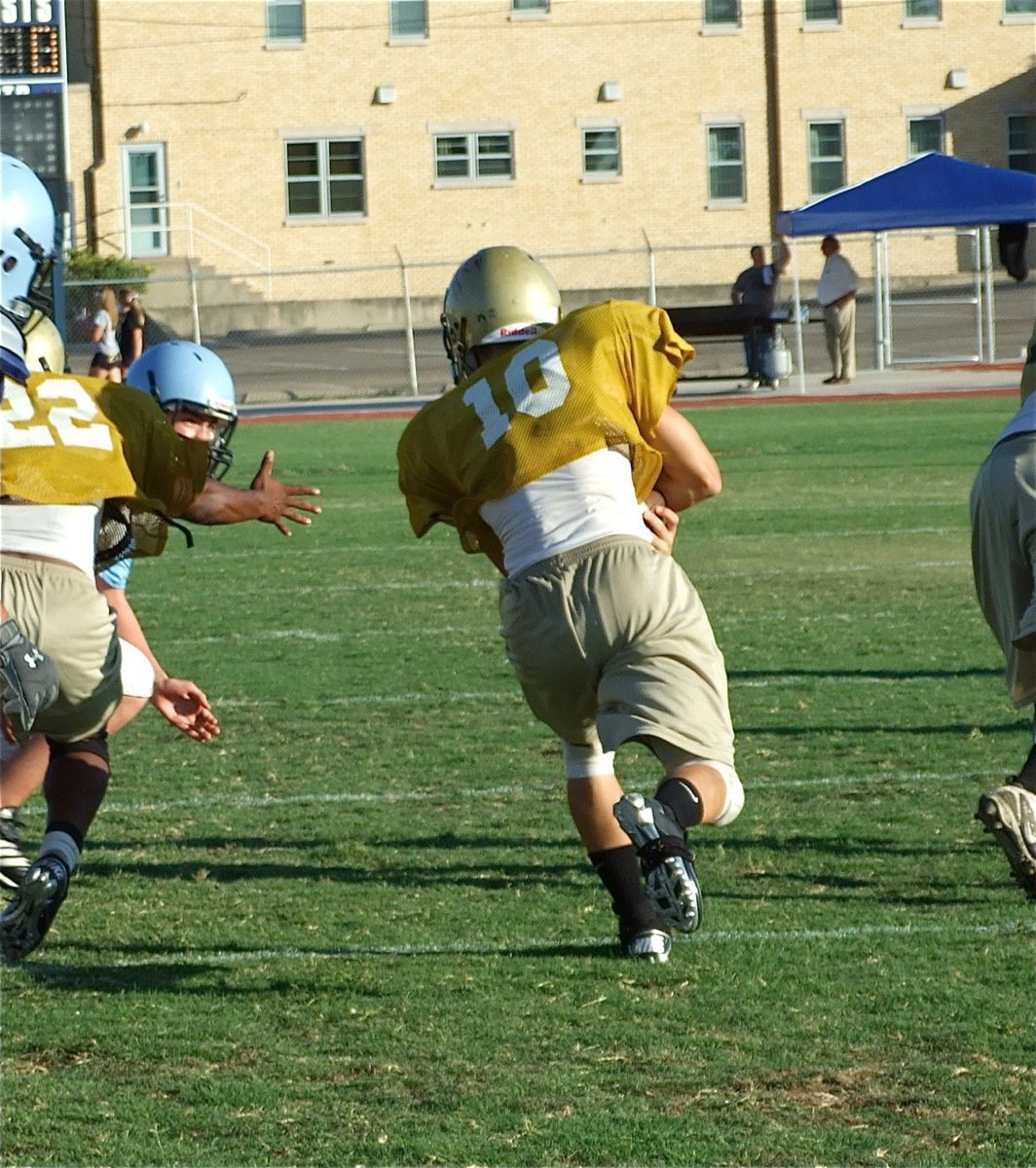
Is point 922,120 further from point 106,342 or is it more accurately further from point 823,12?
point 106,342

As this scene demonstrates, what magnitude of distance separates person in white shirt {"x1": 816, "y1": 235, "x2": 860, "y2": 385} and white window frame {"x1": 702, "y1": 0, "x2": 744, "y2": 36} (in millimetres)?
14312

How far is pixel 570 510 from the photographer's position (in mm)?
4602

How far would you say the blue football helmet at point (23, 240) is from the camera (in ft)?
16.4

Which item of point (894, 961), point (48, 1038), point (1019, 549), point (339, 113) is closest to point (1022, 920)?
point (894, 961)

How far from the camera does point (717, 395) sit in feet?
81.2

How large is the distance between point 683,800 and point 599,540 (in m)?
0.62

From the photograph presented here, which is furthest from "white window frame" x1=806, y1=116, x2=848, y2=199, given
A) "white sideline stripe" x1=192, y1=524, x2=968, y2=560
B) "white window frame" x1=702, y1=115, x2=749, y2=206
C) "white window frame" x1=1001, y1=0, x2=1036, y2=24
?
"white sideline stripe" x1=192, y1=524, x2=968, y2=560

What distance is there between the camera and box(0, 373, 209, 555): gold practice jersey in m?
4.78

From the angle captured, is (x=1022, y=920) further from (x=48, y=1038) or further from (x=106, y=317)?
(x=106, y=317)

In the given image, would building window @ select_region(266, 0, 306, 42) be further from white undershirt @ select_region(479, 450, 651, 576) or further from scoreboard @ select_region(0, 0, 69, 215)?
white undershirt @ select_region(479, 450, 651, 576)

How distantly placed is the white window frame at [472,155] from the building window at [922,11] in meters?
8.03

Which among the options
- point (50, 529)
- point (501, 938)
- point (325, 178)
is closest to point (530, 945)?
point (501, 938)

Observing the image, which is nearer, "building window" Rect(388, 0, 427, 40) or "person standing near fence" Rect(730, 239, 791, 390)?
"person standing near fence" Rect(730, 239, 791, 390)

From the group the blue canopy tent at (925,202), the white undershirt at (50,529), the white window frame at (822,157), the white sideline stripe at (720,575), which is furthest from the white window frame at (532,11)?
the white undershirt at (50,529)
